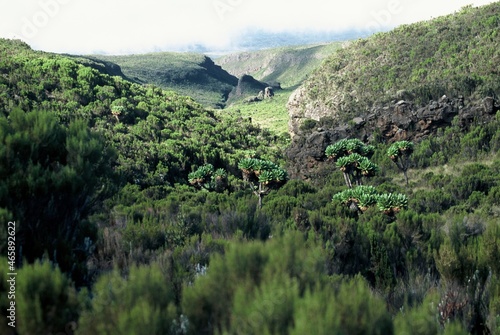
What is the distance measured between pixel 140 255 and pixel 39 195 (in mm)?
1815

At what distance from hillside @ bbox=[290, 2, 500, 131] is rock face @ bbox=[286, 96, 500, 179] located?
3044mm

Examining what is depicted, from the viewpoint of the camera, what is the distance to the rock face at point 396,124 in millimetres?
31891

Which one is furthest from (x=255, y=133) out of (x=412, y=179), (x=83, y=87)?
(x=412, y=179)

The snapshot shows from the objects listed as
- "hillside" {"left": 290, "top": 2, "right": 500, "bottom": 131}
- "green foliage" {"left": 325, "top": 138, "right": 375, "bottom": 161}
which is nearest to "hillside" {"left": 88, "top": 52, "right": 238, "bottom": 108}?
"hillside" {"left": 290, "top": 2, "right": 500, "bottom": 131}

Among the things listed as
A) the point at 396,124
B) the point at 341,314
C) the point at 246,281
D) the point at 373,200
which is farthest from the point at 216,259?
the point at 396,124

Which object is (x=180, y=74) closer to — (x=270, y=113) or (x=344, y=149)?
(x=270, y=113)

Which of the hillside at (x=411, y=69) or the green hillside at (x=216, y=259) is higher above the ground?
the hillside at (x=411, y=69)

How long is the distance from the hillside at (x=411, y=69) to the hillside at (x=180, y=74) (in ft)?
234

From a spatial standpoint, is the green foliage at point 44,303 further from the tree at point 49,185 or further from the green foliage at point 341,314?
the green foliage at point 341,314

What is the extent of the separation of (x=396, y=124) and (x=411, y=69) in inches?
844

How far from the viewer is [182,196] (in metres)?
20.8

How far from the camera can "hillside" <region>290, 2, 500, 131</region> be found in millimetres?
39844

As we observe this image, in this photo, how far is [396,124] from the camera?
35.1 meters

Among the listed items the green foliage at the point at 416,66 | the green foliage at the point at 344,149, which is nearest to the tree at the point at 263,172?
the green foliage at the point at 344,149
